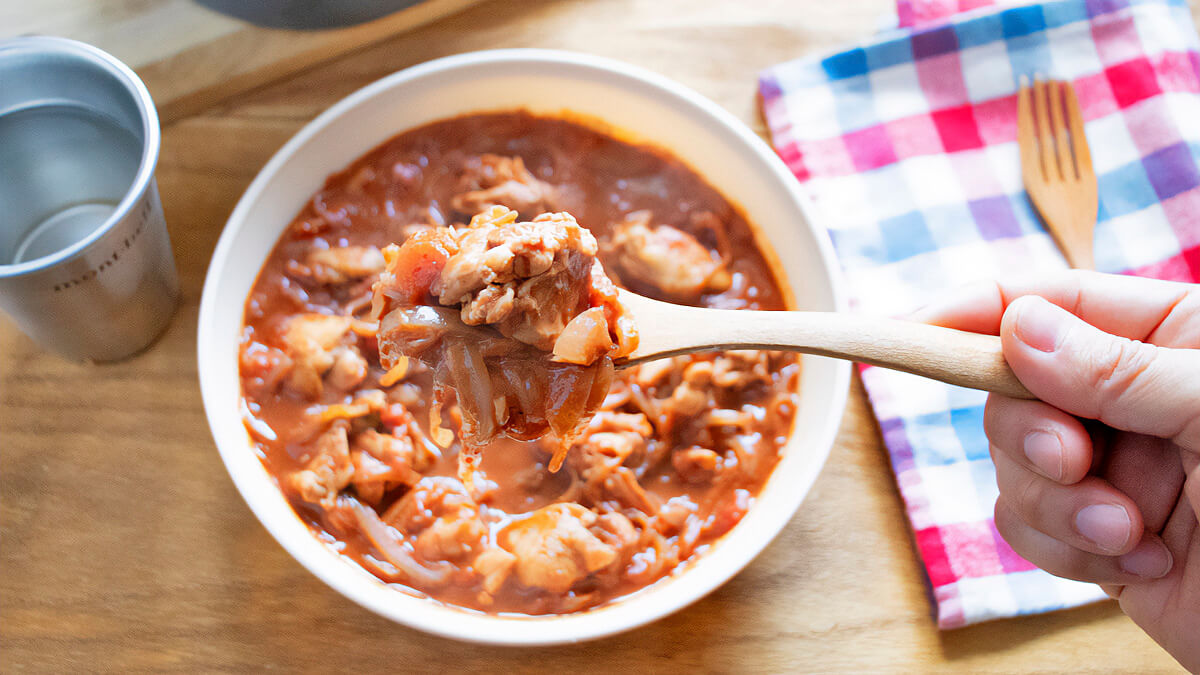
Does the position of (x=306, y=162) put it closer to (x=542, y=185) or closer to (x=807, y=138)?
(x=542, y=185)

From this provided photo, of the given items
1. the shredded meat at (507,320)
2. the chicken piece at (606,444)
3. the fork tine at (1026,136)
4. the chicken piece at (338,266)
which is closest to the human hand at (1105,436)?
the fork tine at (1026,136)

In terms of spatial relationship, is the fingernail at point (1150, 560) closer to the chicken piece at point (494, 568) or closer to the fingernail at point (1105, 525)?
the fingernail at point (1105, 525)

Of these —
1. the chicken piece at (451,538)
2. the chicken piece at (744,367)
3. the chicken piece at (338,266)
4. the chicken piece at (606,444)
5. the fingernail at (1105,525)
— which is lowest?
the chicken piece at (451,538)

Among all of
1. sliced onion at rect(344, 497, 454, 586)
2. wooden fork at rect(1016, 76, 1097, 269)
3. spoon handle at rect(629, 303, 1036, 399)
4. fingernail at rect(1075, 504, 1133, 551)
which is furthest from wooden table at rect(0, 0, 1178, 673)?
wooden fork at rect(1016, 76, 1097, 269)

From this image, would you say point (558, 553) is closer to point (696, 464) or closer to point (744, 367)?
point (696, 464)

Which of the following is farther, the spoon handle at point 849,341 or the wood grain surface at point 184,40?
the wood grain surface at point 184,40

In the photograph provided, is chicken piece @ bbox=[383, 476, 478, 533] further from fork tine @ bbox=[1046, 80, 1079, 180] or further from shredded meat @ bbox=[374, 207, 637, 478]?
fork tine @ bbox=[1046, 80, 1079, 180]

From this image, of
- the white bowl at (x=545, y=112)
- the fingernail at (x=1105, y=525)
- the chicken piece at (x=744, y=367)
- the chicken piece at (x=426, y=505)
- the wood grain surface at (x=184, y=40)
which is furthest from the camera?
the wood grain surface at (x=184, y=40)
